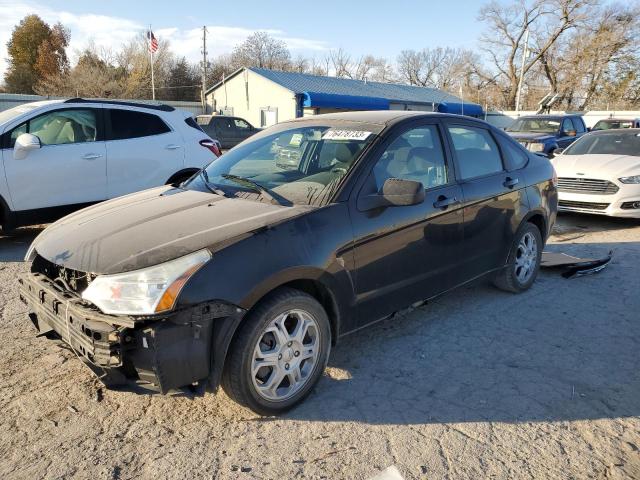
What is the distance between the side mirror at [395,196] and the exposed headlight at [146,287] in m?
1.17

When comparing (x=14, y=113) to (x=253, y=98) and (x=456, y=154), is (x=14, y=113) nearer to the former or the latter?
(x=456, y=154)

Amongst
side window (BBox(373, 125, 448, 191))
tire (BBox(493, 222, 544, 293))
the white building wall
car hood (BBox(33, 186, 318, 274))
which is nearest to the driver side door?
side window (BBox(373, 125, 448, 191))

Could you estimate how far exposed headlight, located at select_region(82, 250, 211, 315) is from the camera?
7.97 ft

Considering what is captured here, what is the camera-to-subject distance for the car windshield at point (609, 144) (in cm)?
903

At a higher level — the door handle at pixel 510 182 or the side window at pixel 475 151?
the side window at pixel 475 151

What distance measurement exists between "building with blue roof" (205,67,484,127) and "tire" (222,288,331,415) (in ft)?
98.0

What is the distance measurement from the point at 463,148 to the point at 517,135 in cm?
1196

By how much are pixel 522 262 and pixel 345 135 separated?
2394mm

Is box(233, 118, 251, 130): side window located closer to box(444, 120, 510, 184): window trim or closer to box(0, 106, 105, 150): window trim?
box(0, 106, 105, 150): window trim

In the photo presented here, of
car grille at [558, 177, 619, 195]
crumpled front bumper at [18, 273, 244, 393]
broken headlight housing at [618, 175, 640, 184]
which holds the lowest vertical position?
crumpled front bumper at [18, 273, 244, 393]

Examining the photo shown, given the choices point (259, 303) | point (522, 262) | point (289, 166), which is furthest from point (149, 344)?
point (522, 262)

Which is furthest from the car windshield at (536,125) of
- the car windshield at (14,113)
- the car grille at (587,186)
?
the car windshield at (14,113)

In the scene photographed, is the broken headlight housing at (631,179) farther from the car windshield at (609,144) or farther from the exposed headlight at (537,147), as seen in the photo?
the exposed headlight at (537,147)

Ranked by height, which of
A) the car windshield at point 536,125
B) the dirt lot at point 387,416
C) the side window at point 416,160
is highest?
the car windshield at point 536,125
